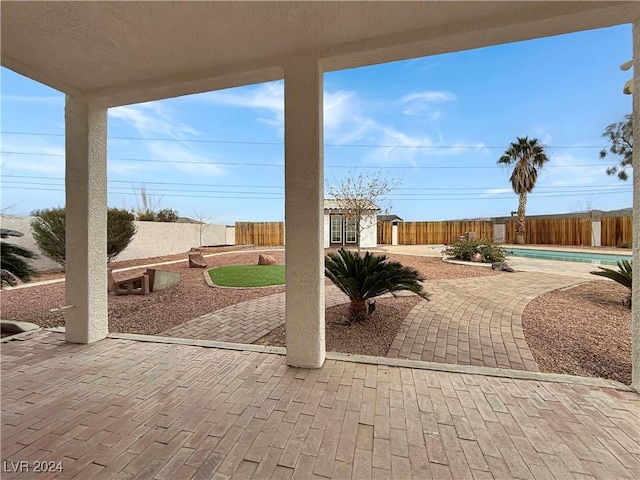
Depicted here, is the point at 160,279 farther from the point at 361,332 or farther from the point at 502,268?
the point at 502,268

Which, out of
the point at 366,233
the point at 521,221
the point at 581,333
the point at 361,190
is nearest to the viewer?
the point at 581,333

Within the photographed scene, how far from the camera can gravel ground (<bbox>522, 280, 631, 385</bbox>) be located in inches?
118

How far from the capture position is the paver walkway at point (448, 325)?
3.29 m

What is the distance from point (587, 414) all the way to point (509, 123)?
76.1 feet

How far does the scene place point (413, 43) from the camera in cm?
240

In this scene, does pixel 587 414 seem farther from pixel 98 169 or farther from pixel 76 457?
pixel 98 169

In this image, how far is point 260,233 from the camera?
2052 centimetres

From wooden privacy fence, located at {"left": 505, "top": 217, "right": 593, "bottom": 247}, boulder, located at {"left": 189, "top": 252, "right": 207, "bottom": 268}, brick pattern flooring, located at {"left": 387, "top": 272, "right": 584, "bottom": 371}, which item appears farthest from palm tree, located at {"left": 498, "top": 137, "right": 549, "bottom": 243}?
boulder, located at {"left": 189, "top": 252, "right": 207, "bottom": 268}

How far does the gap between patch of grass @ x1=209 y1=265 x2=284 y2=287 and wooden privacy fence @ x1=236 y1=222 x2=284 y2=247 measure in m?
10.1

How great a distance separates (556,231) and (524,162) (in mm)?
5612

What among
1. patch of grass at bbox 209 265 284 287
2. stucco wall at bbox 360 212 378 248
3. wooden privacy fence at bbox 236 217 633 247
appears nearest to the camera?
patch of grass at bbox 209 265 284 287

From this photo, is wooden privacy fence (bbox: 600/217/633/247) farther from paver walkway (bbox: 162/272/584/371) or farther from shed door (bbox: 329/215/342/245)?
shed door (bbox: 329/215/342/245)

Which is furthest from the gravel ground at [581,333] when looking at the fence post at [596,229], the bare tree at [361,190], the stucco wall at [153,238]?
the fence post at [596,229]

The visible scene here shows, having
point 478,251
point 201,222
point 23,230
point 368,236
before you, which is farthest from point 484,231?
point 23,230
